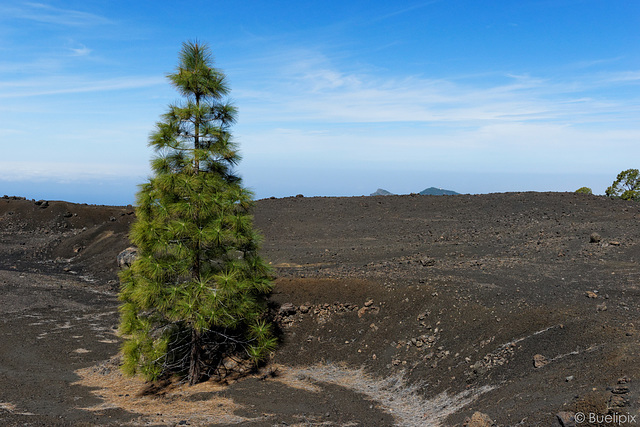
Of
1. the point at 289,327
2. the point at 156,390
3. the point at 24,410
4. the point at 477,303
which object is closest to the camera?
the point at 24,410

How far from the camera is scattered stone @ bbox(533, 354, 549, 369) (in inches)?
405

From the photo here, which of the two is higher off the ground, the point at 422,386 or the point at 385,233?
the point at 385,233

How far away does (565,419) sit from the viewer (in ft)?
24.2

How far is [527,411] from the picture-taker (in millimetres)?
8258

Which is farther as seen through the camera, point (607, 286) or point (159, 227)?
point (607, 286)

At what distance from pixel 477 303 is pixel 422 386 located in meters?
3.39

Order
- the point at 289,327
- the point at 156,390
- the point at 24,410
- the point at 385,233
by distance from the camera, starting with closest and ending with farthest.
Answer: the point at 24,410, the point at 156,390, the point at 289,327, the point at 385,233

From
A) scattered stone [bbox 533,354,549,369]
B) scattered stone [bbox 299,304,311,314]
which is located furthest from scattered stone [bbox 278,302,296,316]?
scattered stone [bbox 533,354,549,369]

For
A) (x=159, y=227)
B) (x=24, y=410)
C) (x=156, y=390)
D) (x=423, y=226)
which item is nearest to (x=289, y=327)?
(x=156, y=390)

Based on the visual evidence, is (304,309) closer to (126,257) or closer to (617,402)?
(617,402)

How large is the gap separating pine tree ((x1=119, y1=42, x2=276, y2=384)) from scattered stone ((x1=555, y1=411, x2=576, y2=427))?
23.7ft

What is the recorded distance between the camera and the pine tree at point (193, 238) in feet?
38.0

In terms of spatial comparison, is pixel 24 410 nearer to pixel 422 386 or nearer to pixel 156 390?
pixel 156 390

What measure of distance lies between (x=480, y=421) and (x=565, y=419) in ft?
4.68
